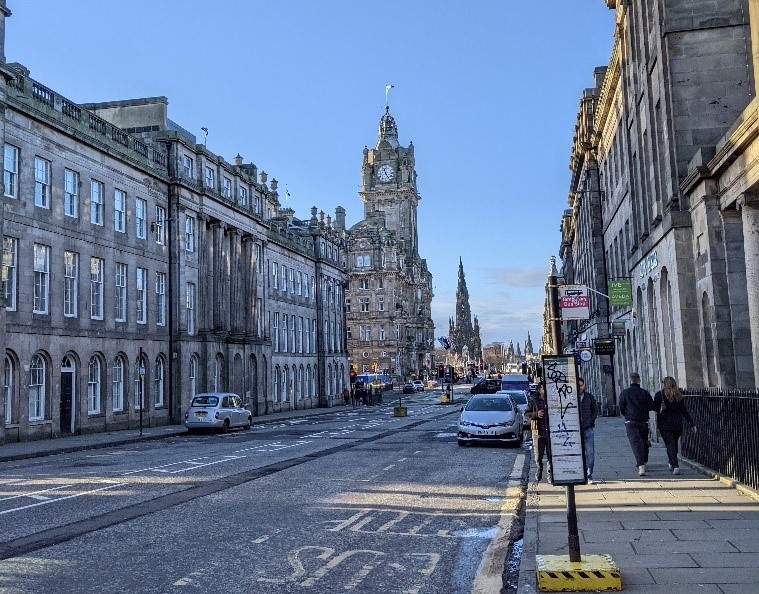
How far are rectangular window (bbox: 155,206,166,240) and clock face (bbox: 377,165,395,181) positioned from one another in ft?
333

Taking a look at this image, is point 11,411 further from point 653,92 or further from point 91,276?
point 653,92

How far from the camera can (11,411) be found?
28.4 m

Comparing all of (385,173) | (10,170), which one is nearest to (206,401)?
(10,170)


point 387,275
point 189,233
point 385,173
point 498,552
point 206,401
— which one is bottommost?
point 498,552

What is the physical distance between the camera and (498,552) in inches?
361

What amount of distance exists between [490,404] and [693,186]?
9841 millimetres

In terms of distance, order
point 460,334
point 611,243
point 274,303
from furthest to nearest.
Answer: point 460,334 → point 274,303 → point 611,243

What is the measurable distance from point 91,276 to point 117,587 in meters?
28.9

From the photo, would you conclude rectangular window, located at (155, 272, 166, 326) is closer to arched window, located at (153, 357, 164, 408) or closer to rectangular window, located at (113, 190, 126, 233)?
arched window, located at (153, 357, 164, 408)

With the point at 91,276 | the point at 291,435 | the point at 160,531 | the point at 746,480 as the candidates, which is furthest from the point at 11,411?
the point at 746,480

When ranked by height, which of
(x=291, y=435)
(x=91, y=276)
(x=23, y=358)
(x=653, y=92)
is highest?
(x=653, y=92)

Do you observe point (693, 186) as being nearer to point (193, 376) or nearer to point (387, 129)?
point (193, 376)

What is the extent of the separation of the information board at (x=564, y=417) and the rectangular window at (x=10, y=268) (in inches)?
1012

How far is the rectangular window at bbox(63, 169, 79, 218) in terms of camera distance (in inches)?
1277
